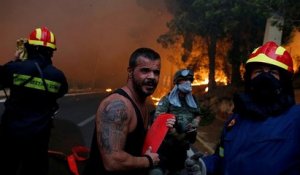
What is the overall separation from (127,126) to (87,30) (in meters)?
57.3

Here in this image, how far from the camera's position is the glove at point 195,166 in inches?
127

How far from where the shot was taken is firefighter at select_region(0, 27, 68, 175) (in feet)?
14.2

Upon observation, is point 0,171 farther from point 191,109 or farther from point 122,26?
point 122,26

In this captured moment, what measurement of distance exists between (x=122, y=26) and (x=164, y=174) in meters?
56.7

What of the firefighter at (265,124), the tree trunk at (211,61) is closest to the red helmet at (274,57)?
the firefighter at (265,124)

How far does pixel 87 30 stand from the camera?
58844 mm

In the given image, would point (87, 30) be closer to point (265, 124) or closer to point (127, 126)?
point (127, 126)

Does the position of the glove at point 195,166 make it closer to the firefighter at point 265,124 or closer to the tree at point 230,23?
the firefighter at point 265,124

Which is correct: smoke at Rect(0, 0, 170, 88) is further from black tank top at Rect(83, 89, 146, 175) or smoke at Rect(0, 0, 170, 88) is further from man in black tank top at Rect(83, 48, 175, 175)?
black tank top at Rect(83, 89, 146, 175)

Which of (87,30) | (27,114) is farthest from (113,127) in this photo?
(87,30)

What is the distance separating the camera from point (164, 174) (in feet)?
10.8

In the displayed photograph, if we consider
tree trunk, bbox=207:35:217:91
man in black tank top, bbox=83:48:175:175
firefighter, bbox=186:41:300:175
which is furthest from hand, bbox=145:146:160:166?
tree trunk, bbox=207:35:217:91

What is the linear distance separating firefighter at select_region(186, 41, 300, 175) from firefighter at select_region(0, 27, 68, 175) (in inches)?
85.5

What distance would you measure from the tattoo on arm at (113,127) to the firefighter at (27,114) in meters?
1.72
